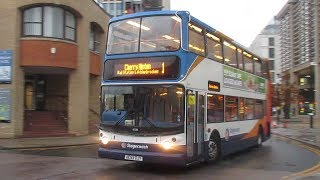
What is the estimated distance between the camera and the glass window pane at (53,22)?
87.1 feet

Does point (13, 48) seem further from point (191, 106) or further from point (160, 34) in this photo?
point (191, 106)

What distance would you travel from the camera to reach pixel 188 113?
13.1m

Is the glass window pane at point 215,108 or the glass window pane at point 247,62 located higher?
the glass window pane at point 247,62

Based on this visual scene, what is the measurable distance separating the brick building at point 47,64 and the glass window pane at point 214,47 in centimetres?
1284

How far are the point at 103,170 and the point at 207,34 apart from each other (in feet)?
17.2

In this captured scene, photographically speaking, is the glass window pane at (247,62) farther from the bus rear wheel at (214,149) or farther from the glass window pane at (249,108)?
the bus rear wheel at (214,149)

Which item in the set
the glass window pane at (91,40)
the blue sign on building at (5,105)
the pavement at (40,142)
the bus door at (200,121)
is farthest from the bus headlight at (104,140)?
the glass window pane at (91,40)

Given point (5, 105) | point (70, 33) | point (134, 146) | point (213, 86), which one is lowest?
point (134, 146)

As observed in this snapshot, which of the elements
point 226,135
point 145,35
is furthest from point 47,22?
point 145,35

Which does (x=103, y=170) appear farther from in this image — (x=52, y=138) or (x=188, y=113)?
(x=52, y=138)

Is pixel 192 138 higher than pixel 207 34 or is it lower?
lower

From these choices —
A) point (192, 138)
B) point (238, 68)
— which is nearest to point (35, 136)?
point (238, 68)

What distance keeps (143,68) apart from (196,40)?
1948 mm

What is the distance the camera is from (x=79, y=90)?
91.7 ft
